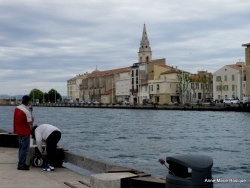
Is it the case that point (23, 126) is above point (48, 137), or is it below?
above

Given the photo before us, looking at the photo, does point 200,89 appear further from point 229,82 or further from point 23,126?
point 23,126

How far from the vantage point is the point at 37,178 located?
986 centimetres

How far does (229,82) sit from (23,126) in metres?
106

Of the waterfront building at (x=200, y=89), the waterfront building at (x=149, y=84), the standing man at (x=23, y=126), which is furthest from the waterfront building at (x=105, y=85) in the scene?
the standing man at (x=23, y=126)

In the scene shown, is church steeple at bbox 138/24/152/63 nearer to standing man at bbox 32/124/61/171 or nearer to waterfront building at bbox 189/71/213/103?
Result: waterfront building at bbox 189/71/213/103

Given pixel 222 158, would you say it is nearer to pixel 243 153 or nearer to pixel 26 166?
pixel 243 153

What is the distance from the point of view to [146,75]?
137750mm

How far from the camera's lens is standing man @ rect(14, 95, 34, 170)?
1069 cm

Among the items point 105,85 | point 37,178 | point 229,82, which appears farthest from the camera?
point 105,85

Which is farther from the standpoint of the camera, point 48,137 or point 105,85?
point 105,85

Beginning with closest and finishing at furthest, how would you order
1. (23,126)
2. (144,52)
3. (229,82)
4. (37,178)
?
(37,178), (23,126), (229,82), (144,52)

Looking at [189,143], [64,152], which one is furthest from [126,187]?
[189,143]

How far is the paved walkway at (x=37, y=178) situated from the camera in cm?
907

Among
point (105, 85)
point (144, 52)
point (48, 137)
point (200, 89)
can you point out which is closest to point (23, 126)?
point (48, 137)
